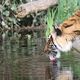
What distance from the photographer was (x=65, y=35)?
22.9 feet

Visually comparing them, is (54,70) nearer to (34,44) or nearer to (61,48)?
(61,48)

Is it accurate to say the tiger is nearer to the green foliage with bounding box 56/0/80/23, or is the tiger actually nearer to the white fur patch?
the white fur patch

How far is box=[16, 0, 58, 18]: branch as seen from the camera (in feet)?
42.9

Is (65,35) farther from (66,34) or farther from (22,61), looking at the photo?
(22,61)

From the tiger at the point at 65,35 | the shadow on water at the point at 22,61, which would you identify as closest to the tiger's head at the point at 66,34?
the tiger at the point at 65,35

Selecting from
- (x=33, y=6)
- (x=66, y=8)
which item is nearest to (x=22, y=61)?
(x=66, y=8)

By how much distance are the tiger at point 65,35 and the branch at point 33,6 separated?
5.95 metres

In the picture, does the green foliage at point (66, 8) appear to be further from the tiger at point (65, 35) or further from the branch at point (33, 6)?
the tiger at point (65, 35)

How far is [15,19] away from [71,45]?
713 cm

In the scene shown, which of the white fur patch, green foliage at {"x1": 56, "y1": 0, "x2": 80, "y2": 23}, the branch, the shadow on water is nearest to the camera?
the shadow on water

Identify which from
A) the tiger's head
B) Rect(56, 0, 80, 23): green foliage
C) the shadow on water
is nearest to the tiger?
the tiger's head

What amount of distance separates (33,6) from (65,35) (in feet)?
21.2

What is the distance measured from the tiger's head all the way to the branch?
5943 millimetres

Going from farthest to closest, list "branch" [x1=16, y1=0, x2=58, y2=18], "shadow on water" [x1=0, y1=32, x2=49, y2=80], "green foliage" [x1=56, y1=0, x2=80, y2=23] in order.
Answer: "branch" [x1=16, y1=0, x2=58, y2=18]
"green foliage" [x1=56, y1=0, x2=80, y2=23]
"shadow on water" [x1=0, y1=32, x2=49, y2=80]
